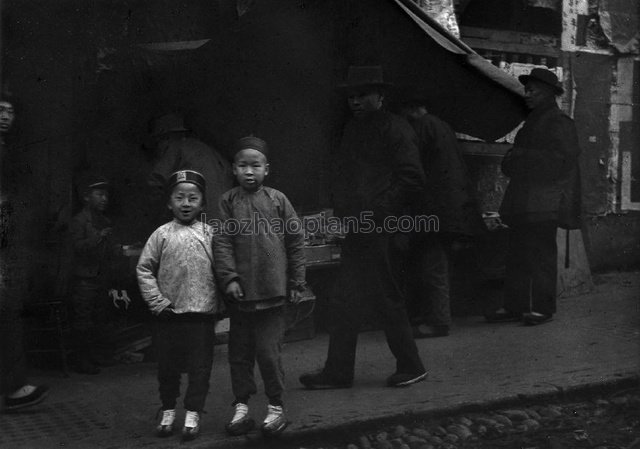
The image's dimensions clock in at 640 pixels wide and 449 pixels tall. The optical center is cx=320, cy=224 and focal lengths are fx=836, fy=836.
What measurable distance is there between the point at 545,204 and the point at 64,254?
376 cm

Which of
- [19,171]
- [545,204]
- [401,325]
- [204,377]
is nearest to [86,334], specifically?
[19,171]

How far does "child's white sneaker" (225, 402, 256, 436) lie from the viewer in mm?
4230

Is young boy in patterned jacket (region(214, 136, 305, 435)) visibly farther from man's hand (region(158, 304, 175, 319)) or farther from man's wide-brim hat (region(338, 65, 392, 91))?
man's wide-brim hat (region(338, 65, 392, 91))

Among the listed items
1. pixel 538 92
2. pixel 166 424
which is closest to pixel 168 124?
pixel 166 424

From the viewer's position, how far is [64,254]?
593cm

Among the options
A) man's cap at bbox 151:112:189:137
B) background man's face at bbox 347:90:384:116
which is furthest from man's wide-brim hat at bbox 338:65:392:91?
man's cap at bbox 151:112:189:137

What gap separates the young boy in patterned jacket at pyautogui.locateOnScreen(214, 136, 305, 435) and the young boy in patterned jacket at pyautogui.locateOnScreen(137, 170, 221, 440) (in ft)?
0.35

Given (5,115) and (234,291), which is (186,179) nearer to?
(234,291)

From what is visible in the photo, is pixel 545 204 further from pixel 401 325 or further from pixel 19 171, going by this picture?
pixel 19 171

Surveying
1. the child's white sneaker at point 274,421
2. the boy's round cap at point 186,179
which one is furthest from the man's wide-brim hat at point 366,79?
the child's white sneaker at point 274,421

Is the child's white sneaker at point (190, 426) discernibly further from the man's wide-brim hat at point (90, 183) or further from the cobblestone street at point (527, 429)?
the man's wide-brim hat at point (90, 183)

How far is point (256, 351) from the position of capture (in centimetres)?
435

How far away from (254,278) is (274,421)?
731 mm

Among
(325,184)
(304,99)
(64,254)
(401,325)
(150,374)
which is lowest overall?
(150,374)
